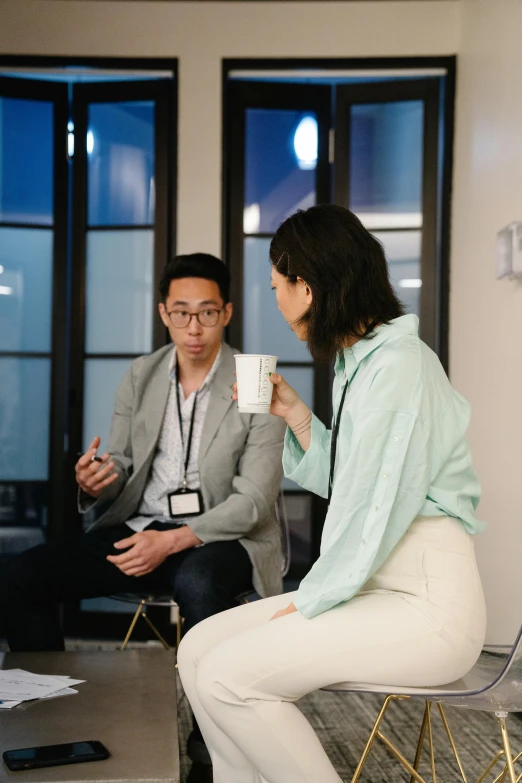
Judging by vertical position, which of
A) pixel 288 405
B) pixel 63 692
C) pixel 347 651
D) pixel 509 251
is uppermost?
pixel 509 251

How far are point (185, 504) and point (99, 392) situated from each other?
4.59 ft

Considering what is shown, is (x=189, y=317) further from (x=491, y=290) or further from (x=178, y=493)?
(x=491, y=290)

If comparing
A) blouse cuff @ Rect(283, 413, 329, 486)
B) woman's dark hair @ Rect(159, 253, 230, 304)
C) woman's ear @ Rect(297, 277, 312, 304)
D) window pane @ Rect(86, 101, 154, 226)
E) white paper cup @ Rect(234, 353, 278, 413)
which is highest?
window pane @ Rect(86, 101, 154, 226)

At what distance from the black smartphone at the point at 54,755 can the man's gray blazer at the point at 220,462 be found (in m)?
1.18

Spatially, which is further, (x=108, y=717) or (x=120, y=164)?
(x=120, y=164)

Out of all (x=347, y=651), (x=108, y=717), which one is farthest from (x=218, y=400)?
(x=347, y=651)

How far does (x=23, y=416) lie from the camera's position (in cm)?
407

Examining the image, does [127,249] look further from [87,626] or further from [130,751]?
[130,751]

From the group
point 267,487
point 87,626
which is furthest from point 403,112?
point 87,626

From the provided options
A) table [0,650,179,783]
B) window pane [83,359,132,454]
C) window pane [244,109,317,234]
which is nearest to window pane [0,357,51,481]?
window pane [83,359,132,454]

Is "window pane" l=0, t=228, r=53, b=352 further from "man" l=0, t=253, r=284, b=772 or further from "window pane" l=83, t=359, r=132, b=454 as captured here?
"man" l=0, t=253, r=284, b=772

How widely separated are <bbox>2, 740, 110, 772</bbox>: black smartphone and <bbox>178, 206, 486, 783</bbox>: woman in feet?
0.76

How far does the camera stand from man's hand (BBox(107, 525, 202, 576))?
8.71 ft

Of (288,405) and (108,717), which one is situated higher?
(288,405)
